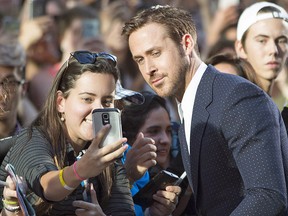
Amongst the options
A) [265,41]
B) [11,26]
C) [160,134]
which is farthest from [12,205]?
[11,26]

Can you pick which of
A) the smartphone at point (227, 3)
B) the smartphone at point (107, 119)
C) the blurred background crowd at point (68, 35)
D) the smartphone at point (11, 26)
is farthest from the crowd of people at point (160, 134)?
the smartphone at point (227, 3)

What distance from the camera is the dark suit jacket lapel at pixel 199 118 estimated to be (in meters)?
4.43

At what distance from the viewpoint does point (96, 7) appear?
9992 mm

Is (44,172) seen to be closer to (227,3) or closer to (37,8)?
(37,8)

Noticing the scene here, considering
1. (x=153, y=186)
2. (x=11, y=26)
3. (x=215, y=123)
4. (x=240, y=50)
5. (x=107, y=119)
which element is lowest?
(x=153, y=186)

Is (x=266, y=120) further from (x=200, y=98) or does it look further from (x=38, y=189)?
(x=38, y=189)

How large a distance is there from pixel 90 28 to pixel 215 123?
4.43 meters

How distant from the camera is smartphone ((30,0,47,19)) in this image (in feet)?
27.8

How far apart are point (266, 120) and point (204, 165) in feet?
1.44

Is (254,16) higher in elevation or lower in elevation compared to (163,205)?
higher

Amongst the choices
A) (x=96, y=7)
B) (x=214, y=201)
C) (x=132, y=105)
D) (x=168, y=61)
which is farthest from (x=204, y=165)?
(x=96, y=7)

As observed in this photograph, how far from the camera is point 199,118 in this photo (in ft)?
14.6

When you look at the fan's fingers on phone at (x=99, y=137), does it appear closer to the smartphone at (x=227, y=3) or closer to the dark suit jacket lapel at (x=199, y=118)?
the dark suit jacket lapel at (x=199, y=118)

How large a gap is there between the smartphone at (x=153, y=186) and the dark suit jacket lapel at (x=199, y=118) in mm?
547
